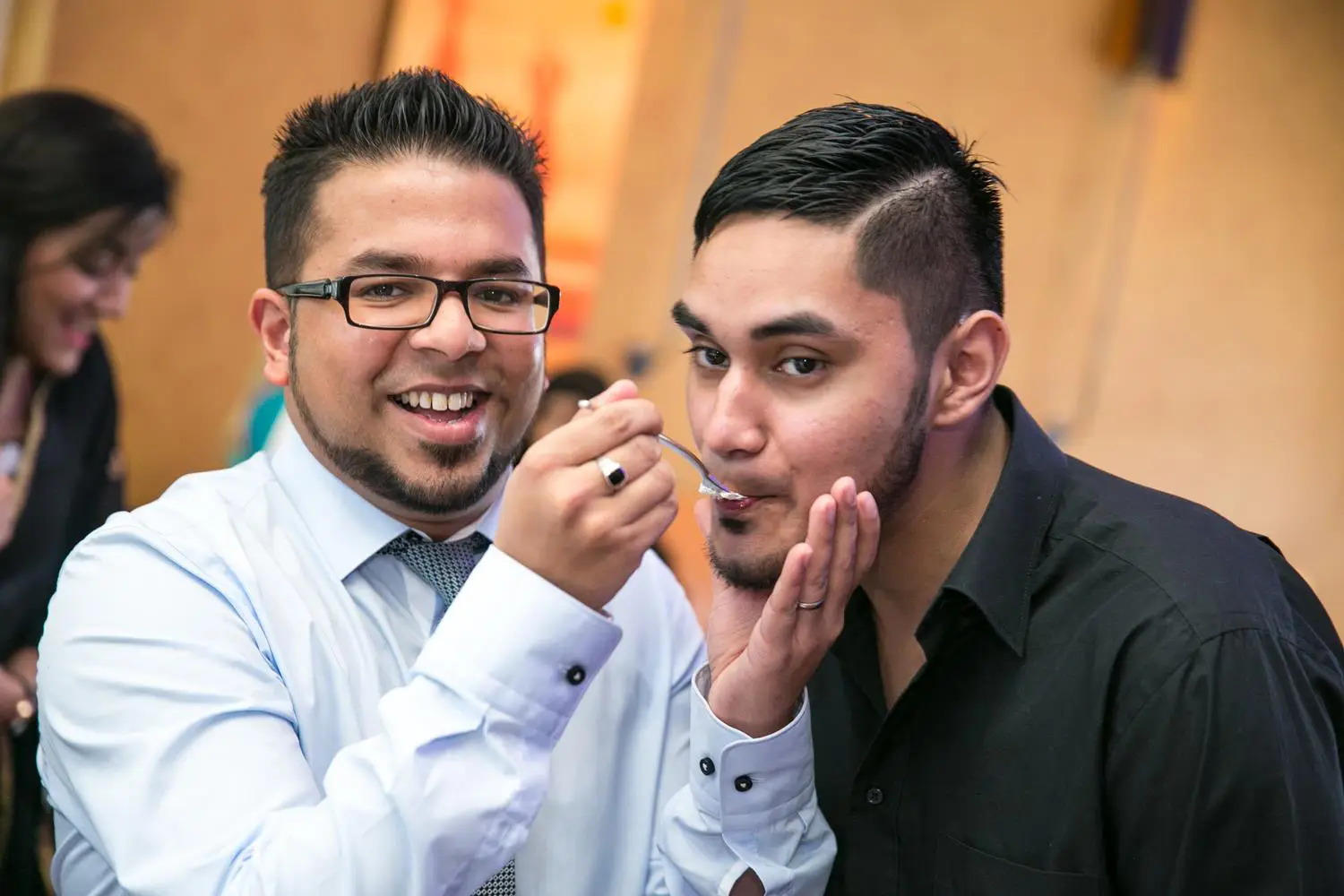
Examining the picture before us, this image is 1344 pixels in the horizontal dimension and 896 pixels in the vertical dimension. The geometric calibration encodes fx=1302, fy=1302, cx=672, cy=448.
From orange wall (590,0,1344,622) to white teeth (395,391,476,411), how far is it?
9.28 feet

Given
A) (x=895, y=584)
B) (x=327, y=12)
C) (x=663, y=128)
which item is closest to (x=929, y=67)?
(x=663, y=128)

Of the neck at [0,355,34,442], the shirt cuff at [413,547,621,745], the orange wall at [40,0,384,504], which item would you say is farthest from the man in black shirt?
the orange wall at [40,0,384,504]

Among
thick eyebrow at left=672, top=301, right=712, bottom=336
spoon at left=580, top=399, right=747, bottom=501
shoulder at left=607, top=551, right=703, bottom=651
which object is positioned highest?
thick eyebrow at left=672, top=301, right=712, bottom=336

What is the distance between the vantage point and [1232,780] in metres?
1.19

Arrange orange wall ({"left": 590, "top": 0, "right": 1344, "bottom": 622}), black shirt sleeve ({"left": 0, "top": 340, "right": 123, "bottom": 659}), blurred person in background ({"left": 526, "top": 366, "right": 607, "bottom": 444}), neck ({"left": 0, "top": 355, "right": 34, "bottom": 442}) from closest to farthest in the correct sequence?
1. black shirt sleeve ({"left": 0, "top": 340, "right": 123, "bottom": 659})
2. neck ({"left": 0, "top": 355, "right": 34, "bottom": 442})
3. blurred person in background ({"left": 526, "top": 366, "right": 607, "bottom": 444})
4. orange wall ({"left": 590, "top": 0, "right": 1344, "bottom": 622})

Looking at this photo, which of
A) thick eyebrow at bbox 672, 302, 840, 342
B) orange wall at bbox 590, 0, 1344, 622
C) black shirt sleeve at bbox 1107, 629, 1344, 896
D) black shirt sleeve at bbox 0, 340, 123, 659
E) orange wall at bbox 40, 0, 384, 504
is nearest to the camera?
black shirt sleeve at bbox 1107, 629, 1344, 896

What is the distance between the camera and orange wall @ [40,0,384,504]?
3.14 m

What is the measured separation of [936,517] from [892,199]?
0.37 meters

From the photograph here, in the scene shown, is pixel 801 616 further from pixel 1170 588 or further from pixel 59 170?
pixel 59 170

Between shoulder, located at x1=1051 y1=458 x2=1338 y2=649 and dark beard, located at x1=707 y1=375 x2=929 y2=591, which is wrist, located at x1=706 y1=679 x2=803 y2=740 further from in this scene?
shoulder, located at x1=1051 y1=458 x2=1338 y2=649

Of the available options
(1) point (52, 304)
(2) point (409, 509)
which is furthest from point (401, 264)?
(1) point (52, 304)

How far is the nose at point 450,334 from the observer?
1.38 meters

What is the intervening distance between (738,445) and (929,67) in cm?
358

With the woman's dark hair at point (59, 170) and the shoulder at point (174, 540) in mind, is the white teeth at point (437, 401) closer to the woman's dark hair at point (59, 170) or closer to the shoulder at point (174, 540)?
the shoulder at point (174, 540)
